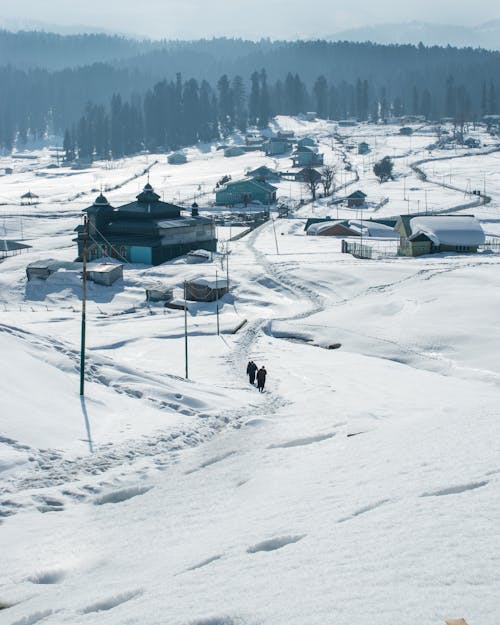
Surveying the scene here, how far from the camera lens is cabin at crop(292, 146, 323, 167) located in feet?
341

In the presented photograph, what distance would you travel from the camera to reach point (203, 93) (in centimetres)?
14888

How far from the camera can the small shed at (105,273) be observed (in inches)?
1502

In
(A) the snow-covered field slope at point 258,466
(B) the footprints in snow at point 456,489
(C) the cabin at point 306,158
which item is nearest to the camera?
(A) the snow-covered field slope at point 258,466

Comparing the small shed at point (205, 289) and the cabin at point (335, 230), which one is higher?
the cabin at point (335, 230)

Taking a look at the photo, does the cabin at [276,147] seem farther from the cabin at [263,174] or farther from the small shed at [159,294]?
the small shed at [159,294]

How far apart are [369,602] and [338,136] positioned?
134796 mm

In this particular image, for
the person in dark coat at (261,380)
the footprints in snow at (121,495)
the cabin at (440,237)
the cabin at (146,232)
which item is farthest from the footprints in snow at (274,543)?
the cabin at (440,237)

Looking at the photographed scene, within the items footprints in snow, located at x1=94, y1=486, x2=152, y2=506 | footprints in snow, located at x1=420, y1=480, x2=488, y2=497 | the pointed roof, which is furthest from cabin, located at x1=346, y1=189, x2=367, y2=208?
footprints in snow, located at x1=420, y1=480, x2=488, y2=497

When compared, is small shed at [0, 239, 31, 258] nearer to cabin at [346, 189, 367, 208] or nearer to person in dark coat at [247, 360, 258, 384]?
person in dark coat at [247, 360, 258, 384]

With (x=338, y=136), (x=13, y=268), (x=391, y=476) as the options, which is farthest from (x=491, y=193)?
(x=391, y=476)

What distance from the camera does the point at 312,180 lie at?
264 ft

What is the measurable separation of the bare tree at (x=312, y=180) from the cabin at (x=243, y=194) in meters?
4.39

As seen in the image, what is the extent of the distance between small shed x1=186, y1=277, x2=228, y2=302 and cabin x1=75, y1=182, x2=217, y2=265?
8.78 m

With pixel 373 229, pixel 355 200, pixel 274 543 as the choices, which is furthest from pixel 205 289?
pixel 355 200
